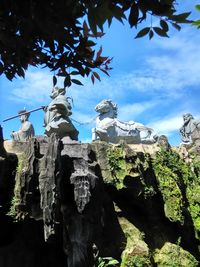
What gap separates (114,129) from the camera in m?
12.2

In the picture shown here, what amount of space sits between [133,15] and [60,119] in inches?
270

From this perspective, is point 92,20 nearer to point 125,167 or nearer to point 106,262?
point 106,262

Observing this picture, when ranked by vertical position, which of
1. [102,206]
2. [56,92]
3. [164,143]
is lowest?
[102,206]

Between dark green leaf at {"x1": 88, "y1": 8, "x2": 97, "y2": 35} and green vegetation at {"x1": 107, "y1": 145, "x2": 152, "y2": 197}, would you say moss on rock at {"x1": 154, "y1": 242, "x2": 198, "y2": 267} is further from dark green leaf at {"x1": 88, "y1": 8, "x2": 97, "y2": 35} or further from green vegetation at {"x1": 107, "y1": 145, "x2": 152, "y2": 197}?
dark green leaf at {"x1": 88, "y1": 8, "x2": 97, "y2": 35}

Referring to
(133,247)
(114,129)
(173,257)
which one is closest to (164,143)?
(114,129)

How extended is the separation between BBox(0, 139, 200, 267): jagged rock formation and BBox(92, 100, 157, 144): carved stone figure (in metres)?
2.49

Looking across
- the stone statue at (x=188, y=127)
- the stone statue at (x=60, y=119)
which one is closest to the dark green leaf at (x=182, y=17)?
the stone statue at (x=60, y=119)

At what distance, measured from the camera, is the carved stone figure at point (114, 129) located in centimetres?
1209

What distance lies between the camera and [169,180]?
9344mm

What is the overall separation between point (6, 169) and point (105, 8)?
18.3 feet

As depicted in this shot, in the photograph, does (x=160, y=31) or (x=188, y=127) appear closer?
(x=160, y=31)

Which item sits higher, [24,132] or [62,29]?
[24,132]

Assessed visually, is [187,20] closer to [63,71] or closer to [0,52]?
[63,71]

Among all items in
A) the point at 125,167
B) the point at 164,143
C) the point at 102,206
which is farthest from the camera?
the point at 164,143
